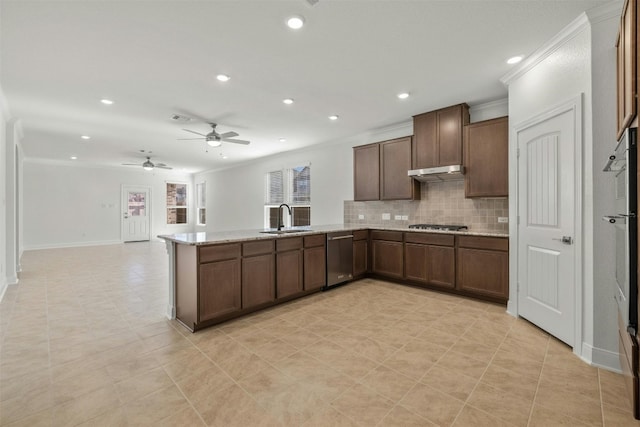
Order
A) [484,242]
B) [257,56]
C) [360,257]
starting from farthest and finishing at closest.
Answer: [360,257] → [484,242] → [257,56]

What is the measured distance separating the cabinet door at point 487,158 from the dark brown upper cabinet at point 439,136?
0.14m

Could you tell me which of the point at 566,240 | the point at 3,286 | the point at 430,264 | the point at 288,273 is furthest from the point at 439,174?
the point at 3,286

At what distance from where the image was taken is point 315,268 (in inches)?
161

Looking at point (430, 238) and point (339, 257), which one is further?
point (339, 257)

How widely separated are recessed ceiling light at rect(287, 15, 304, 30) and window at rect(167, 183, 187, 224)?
1048 centimetres

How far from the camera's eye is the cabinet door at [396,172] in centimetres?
468

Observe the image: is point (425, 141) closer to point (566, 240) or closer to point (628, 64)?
point (566, 240)

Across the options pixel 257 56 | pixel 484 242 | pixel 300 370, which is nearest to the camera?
pixel 300 370

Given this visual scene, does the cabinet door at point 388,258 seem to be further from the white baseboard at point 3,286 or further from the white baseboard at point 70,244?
the white baseboard at point 70,244

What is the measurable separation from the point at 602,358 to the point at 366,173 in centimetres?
382

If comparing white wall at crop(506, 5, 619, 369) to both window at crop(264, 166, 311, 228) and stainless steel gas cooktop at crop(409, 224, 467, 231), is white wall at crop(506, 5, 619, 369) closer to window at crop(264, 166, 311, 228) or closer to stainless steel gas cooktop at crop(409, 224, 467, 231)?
stainless steel gas cooktop at crop(409, 224, 467, 231)

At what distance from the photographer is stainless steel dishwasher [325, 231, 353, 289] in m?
4.32

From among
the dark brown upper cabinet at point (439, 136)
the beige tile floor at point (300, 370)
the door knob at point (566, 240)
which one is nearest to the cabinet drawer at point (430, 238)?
the beige tile floor at point (300, 370)

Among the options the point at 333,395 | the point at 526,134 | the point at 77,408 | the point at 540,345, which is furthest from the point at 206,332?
the point at 526,134
